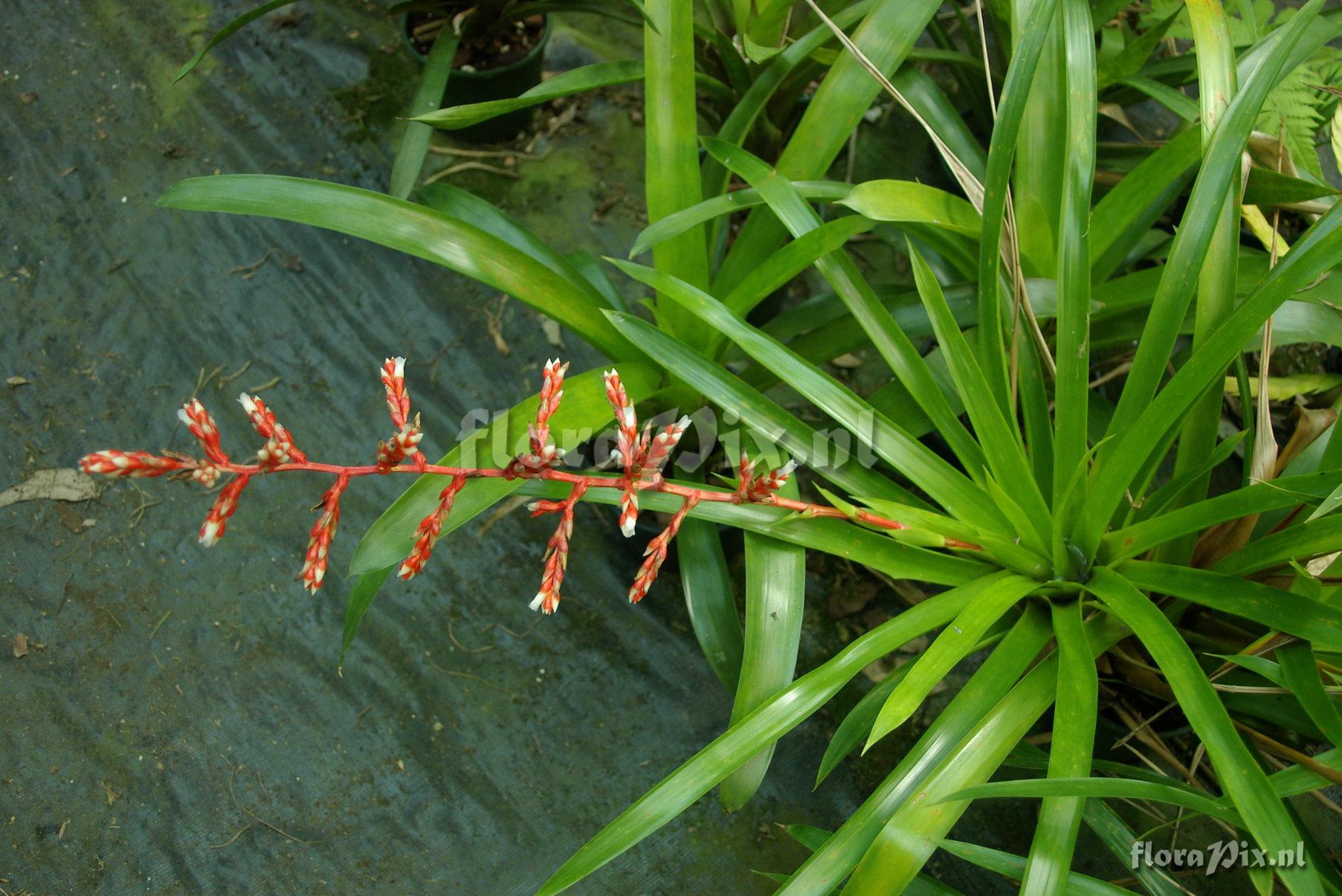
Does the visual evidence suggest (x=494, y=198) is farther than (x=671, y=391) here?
Yes

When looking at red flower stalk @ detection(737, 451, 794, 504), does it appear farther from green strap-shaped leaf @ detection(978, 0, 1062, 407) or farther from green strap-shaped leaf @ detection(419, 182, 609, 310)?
green strap-shaped leaf @ detection(419, 182, 609, 310)

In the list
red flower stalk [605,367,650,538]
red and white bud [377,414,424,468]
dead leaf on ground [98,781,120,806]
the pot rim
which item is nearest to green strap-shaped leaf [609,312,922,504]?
red flower stalk [605,367,650,538]

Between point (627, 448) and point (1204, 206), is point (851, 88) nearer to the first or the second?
point (1204, 206)

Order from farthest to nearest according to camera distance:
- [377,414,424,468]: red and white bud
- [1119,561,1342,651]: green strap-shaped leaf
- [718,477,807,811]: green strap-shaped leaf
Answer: [718,477,807,811]: green strap-shaped leaf, [1119,561,1342,651]: green strap-shaped leaf, [377,414,424,468]: red and white bud

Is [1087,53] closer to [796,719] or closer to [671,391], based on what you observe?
[671,391]

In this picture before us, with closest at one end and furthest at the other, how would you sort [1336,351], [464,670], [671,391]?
[671,391]
[464,670]
[1336,351]

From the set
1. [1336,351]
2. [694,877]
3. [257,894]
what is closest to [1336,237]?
[1336,351]

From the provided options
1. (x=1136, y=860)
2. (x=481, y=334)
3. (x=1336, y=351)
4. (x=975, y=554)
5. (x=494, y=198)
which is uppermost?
(x=494, y=198)
